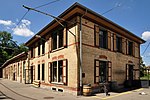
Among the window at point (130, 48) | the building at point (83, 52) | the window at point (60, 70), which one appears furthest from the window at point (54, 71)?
the window at point (130, 48)

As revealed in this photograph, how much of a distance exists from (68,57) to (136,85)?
921 cm

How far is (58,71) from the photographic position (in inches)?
682

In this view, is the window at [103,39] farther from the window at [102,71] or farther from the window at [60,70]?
the window at [60,70]

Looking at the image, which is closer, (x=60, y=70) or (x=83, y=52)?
(x=83, y=52)

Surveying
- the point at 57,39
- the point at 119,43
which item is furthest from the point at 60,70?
the point at 119,43

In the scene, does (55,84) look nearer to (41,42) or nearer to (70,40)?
(70,40)

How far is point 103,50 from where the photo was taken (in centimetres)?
1720

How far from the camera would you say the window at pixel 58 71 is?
1641cm

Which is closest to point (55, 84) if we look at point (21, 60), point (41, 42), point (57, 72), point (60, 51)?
point (57, 72)

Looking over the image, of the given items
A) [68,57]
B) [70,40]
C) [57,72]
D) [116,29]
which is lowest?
[57,72]

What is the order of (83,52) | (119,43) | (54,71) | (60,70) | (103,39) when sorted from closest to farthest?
(83,52)
(60,70)
(103,39)
(54,71)
(119,43)

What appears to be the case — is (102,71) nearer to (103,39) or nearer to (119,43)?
(103,39)

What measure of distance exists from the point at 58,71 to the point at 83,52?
3825 mm

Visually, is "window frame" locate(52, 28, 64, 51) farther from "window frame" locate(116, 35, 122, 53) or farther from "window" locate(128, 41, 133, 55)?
"window" locate(128, 41, 133, 55)
